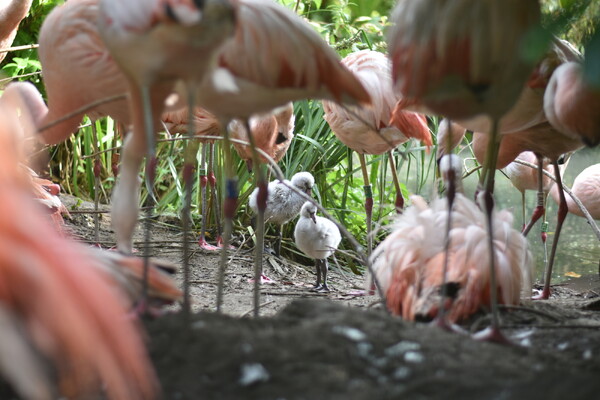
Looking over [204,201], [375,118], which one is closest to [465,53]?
[375,118]

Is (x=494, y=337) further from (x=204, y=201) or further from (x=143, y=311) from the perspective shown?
(x=204, y=201)

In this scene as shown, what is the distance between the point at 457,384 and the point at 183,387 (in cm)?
55

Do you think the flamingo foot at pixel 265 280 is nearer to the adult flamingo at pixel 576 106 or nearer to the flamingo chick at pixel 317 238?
the flamingo chick at pixel 317 238

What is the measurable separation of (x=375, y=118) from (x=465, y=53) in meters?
2.31

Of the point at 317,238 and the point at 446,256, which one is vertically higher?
the point at 446,256

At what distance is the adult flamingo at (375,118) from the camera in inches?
169

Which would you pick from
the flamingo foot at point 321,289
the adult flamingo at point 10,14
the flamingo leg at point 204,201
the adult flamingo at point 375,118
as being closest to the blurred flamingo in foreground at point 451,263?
the adult flamingo at point 375,118

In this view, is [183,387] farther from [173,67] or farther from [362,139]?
[362,139]

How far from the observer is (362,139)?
471 cm

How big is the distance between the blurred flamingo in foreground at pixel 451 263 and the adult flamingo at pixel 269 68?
52cm

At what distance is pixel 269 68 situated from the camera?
2.26 m

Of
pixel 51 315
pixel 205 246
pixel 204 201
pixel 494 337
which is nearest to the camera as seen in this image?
pixel 51 315

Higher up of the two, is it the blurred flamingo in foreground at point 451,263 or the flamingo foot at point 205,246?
the blurred flamingo in foreground at point 451,263

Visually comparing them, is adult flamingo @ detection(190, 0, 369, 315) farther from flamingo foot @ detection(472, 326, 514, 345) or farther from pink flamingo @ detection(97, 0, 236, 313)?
flamingo foot @ detection(472, 326, 514, 345)
